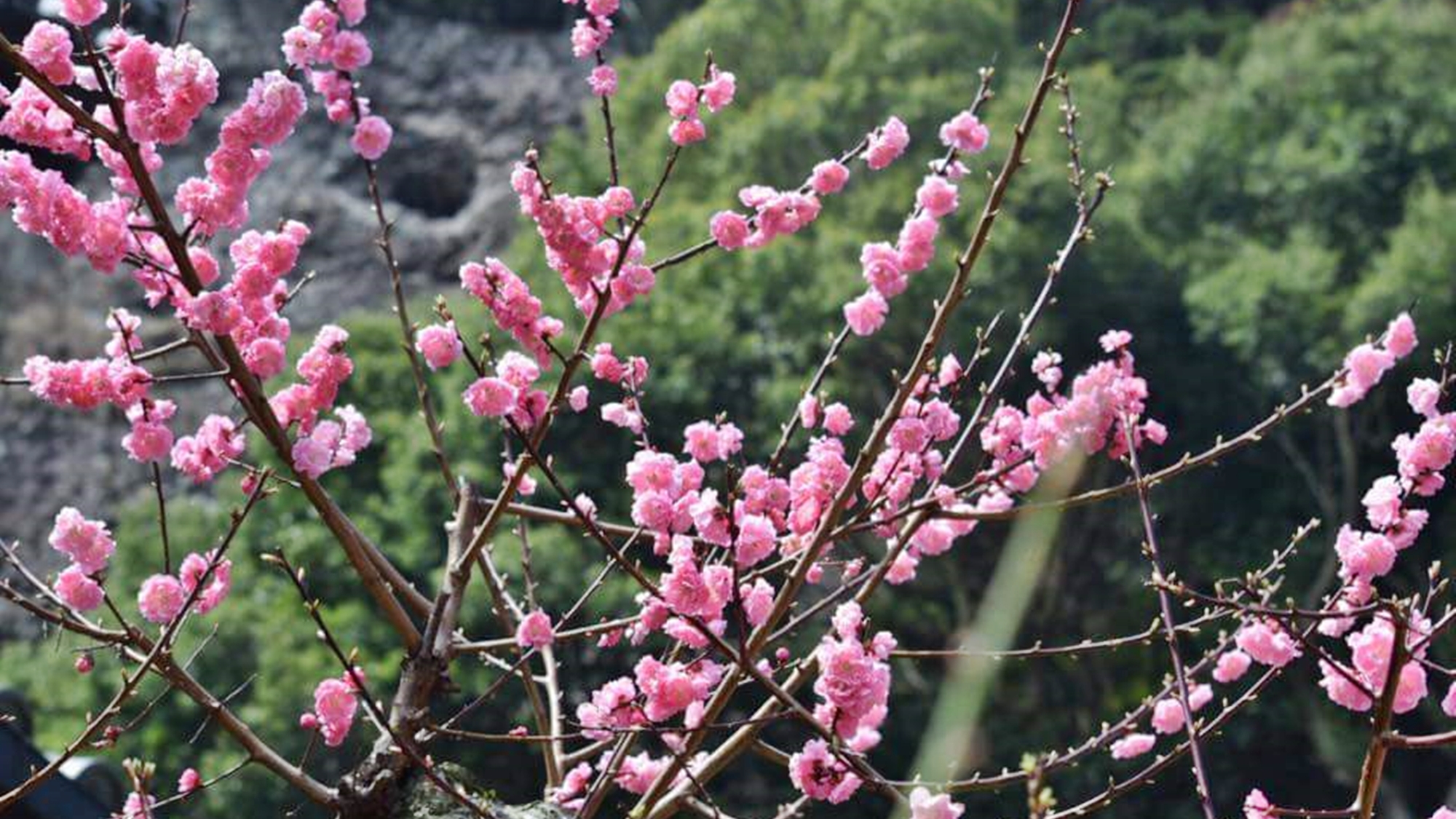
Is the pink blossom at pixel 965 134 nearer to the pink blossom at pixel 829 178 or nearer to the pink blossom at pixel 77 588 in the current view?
the pink blossom at pixel 829 178

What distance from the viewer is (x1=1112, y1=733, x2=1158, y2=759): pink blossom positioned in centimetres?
329

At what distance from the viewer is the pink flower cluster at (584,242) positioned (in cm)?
262

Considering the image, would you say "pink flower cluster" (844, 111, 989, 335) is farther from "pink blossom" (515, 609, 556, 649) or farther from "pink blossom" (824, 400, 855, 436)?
"pink blossom" (515, 609, 556, 649)

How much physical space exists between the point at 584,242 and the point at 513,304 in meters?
0.15

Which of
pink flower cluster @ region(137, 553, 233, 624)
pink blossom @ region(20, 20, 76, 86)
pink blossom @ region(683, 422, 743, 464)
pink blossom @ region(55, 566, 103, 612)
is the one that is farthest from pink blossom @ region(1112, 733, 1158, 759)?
pink blossom @ region(20, 20, 76, 86)

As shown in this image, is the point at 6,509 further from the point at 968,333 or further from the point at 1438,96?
the point at 1438,96

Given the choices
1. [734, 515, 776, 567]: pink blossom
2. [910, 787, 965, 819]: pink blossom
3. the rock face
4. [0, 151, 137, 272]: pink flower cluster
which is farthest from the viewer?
the rock face

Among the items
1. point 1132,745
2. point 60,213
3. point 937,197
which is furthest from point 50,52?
point 1132,745

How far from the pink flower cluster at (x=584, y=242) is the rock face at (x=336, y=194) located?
13.9 meters

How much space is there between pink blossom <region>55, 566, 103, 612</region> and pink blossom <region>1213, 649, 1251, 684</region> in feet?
6.15

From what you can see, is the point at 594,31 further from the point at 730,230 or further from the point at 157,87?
the point at 157,87

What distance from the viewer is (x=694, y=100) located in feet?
9.55

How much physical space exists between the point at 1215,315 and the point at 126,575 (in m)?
8.48

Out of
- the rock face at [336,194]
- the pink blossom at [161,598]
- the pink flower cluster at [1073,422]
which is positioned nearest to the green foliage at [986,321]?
the rock face at [336,194]
